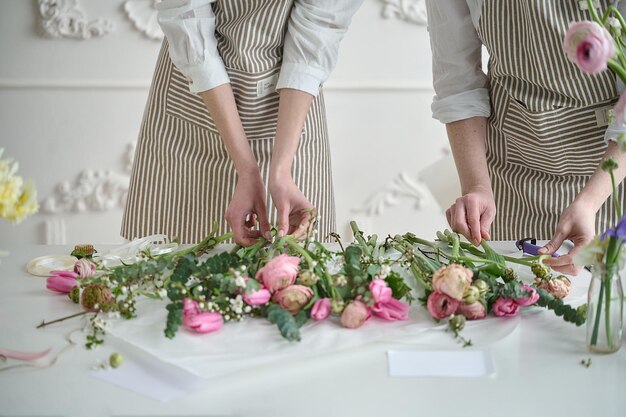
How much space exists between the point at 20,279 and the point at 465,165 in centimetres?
86

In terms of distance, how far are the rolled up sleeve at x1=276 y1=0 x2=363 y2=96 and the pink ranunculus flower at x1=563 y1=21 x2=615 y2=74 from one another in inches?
29.8

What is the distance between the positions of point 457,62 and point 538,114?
21cm

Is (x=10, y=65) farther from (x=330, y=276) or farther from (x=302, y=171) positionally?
(x=330, y=276)

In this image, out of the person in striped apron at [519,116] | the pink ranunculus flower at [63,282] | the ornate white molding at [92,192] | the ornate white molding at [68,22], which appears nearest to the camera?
the pink ranunculus flower at [63,282]

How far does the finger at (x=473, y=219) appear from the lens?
1271 mm

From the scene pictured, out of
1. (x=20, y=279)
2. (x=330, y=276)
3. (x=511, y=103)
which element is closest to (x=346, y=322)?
(x=330, y=276)

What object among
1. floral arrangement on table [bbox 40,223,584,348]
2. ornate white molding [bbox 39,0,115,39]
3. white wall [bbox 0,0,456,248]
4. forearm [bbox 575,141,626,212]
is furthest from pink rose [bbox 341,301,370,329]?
ornate white molding [bbox 39,0,115,39]

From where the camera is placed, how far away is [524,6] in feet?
4.58

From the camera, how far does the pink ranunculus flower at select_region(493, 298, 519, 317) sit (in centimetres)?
99

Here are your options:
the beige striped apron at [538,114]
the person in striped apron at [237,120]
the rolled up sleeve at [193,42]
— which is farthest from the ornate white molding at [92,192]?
the beige striped apron at [538,114]

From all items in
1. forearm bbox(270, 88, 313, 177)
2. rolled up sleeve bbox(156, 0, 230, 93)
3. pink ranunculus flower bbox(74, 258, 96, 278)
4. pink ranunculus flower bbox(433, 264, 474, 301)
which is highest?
rolled up sleeve bbox(156, 0, 230, 93)

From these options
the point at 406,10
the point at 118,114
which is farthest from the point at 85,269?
the point at 406,10

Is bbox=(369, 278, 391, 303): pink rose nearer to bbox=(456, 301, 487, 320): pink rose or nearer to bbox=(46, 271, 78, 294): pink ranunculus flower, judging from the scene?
bbox=(456, 301, 487, 320): pink rose

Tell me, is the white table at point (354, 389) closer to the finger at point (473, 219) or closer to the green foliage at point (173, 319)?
the green foliage at point (173, 319)
